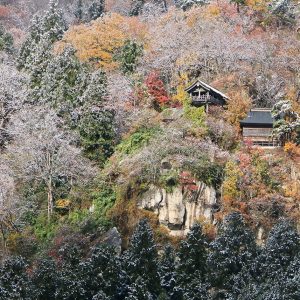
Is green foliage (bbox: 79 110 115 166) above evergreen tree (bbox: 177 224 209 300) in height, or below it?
above

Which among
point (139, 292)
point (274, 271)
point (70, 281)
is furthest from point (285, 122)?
point (70, 281)

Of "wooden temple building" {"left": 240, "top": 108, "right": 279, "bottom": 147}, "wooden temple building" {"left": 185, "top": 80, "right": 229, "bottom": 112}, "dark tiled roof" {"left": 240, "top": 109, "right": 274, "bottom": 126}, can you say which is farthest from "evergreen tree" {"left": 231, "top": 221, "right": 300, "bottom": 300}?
"wooden temple building" {"left": 185, "top": 80, "right": 229, "bottom": 112}

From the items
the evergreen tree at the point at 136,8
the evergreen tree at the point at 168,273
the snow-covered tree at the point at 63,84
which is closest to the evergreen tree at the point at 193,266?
the evergreen tree at the point at 168,273

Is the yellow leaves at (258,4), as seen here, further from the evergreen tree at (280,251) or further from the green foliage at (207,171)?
the evergreen tree at (280,251)

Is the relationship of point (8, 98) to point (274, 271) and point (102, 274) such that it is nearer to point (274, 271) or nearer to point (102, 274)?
point (102, 274)

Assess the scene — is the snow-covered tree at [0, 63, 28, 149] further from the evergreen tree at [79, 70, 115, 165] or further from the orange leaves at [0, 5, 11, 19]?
the orange leaves at [0, 5, 11, 19]

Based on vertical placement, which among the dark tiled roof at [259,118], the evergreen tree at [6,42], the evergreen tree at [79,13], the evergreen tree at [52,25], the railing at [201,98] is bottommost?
the dark tiled roof at [259,118]

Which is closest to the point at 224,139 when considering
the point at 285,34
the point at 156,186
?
the point at 156,186
